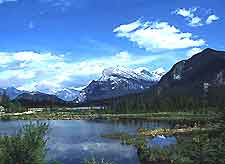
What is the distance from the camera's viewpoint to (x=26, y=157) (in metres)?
34.8

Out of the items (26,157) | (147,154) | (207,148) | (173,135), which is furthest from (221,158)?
(173,135)

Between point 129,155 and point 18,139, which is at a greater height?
point 18,139

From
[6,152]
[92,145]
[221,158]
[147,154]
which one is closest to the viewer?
[6,152]

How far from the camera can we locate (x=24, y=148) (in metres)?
34.8

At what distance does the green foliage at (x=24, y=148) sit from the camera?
34469 mm

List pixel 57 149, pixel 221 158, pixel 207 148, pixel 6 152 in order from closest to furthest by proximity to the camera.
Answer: pixel 6 152, pixel 221 158, pixel 207 148, pixel 57 149

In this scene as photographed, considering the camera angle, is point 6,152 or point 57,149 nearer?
point 6,152

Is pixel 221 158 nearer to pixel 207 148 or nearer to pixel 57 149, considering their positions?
pixel 207 148

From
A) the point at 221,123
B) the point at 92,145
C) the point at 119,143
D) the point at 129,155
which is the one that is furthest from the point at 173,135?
the point at 221,123

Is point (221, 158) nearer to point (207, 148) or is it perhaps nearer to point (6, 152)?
point (207, 148)

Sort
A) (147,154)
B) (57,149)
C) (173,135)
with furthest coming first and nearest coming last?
1. (173,135)
2. (57,149)
3. (147,154)

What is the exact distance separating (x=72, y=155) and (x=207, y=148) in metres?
42.6

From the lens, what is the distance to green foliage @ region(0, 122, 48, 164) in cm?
3447

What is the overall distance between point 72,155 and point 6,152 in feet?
149
